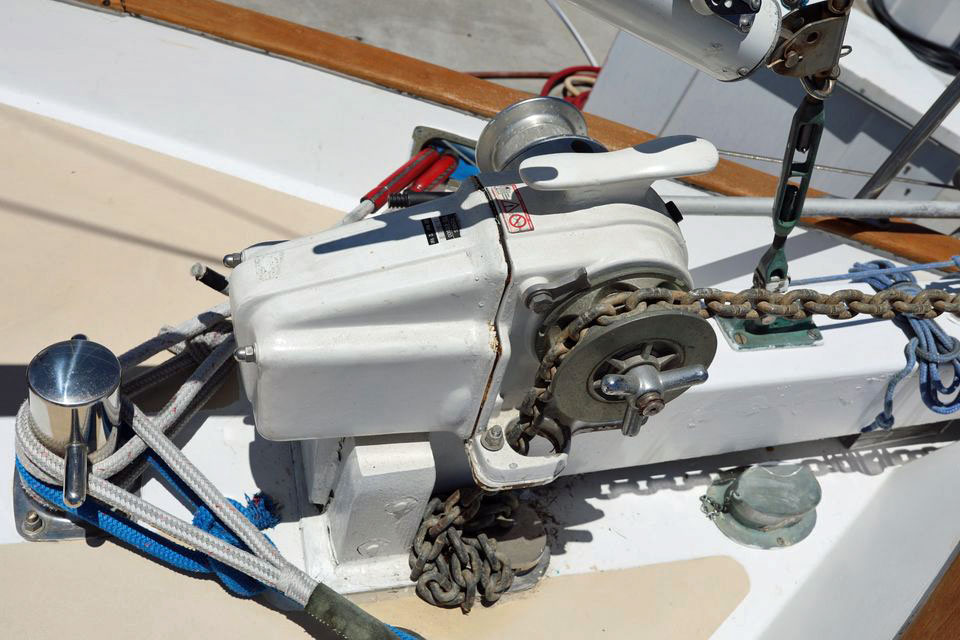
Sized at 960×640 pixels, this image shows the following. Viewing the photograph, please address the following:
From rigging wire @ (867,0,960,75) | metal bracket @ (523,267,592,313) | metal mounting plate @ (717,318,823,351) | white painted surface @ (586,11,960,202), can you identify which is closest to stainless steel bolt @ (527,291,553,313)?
metal bracket @ (523,267,592,313)

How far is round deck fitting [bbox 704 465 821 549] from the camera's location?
1.62m

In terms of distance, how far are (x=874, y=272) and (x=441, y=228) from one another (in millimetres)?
1041

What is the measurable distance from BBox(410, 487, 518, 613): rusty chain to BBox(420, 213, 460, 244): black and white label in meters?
0.43

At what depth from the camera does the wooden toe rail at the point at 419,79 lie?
198 centimetres

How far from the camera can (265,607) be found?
1.39m

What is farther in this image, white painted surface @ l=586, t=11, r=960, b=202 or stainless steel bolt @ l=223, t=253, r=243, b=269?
white painted surface @ l=586, t=11, r=960, b=202

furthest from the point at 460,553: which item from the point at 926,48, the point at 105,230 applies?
the point at 926,48

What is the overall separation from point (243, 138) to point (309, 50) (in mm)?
258

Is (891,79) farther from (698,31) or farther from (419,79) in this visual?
(698,31)

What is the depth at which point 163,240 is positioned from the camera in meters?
1.81

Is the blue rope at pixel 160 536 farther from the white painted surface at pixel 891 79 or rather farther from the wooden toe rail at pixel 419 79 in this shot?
the white painted surface at pixel 891 79

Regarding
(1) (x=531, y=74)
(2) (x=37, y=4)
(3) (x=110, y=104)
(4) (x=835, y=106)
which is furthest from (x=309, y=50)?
(1) (x=531, y=74)

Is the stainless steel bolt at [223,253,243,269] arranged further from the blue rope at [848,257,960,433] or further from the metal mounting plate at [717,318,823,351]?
the blue rope at [848,257,960,433]

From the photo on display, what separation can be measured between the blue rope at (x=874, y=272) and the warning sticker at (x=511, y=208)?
81 centimetres
